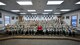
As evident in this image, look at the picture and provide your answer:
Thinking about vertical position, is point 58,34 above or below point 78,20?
below

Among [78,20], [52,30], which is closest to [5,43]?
[52,30]

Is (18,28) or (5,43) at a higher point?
(18,28)

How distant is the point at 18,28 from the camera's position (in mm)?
4379

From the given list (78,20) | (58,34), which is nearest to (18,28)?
(58,34)

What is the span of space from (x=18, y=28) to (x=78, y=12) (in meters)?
7.53

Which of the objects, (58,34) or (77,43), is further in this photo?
(58,34)

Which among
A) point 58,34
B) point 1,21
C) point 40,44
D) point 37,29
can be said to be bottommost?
point 40,44

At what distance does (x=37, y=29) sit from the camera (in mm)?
4426

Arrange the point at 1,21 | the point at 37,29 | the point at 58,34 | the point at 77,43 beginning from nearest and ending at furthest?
the point at 77,43 < the point at 58,34 < the point at 37,29 < the point at 1,21

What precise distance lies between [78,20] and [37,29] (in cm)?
648

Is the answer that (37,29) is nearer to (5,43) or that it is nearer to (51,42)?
(51,42)

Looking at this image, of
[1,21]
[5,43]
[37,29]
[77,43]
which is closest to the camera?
[77,43]

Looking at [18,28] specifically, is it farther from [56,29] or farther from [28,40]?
[56,29]

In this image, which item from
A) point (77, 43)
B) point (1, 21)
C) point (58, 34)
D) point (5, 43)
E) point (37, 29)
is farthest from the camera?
point (1, 21)
